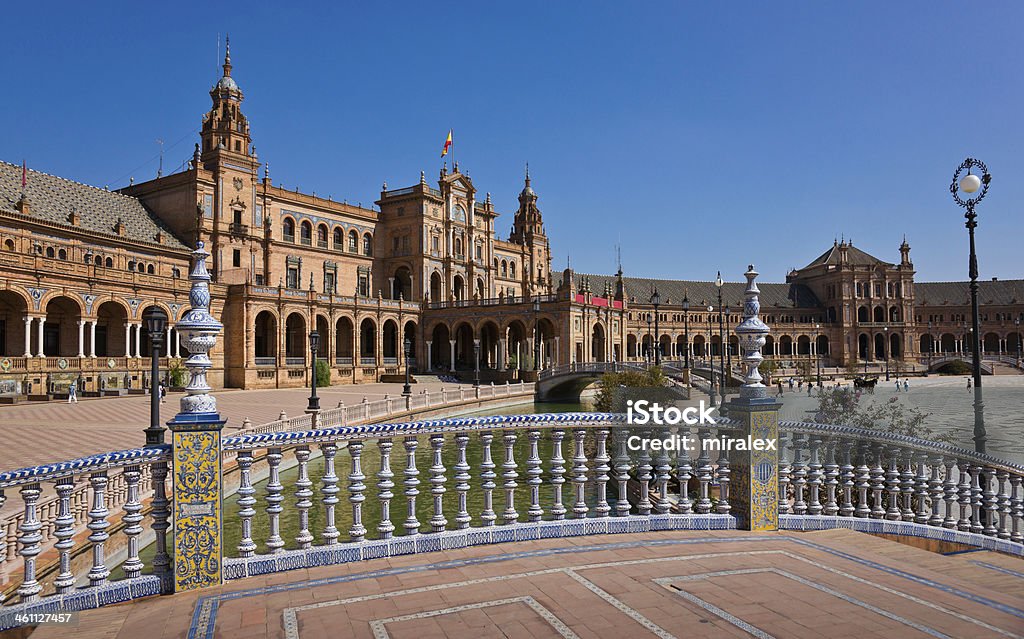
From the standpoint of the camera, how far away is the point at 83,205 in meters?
42.3

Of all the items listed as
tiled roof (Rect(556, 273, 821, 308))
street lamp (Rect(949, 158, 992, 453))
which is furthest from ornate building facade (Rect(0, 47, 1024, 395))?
street lamp (Rect(949, 158, 992, 453))

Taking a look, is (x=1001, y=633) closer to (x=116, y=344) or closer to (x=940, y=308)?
(x=116, y=344)

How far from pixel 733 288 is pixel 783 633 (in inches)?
4068

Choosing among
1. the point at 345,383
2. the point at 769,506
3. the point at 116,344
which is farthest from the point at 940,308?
the point at 769,506

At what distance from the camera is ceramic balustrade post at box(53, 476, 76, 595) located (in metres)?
4.79

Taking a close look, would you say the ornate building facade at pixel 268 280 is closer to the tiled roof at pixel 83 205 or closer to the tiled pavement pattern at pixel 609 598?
the tiled roof at pixel 83 205

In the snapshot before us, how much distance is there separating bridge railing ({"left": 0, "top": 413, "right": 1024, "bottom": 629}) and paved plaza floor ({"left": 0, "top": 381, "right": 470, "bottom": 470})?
9.28 meters

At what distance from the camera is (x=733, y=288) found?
102438mm

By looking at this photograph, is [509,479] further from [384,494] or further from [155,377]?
[155,377]

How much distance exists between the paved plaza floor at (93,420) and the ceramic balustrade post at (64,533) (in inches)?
441

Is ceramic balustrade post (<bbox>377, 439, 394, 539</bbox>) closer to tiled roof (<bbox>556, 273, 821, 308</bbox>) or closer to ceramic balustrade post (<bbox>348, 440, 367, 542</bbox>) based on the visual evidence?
ceramic balustrade post (<bbox>348, 440, 367, 542</bbox>)

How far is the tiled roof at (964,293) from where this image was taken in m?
97.6

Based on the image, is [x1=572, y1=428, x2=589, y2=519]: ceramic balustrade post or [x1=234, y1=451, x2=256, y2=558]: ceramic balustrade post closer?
[x1=234, y1=451, x2=256, y2=558]: ceramic balustrade post

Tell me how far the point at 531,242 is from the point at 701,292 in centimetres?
3157
